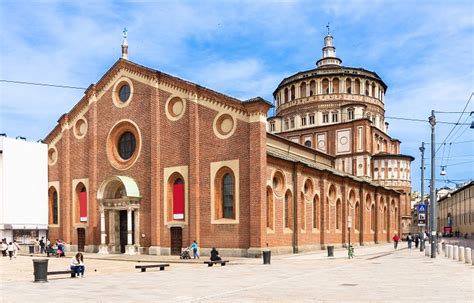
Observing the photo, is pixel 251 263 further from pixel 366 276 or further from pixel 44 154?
pixel 44 154

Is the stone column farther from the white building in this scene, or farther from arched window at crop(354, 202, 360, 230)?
arched window at crop(354, 202, 360, 230)

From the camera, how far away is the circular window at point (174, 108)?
3752 cm

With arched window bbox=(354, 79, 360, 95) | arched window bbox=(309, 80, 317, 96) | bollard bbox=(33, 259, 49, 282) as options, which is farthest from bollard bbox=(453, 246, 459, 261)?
arched window bbox=(309, 80, 317, 96)

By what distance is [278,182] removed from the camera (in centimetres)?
3709

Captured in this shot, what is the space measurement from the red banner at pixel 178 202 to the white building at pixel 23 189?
15.8 meters

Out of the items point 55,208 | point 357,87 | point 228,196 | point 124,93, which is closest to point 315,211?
point 228,196

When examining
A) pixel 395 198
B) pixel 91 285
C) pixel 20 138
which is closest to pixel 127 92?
pixel 20 138

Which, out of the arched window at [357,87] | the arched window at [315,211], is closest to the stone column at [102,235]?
the arched window at [315,211]

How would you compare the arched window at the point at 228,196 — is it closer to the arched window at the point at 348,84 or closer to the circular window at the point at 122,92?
the circular window at the point at 122,92

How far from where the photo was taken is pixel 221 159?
35.0 meters

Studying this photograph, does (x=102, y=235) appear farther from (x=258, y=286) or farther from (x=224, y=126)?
(x=258, y=286)

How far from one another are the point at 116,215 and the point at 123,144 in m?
5.88

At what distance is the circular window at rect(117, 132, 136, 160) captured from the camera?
40.9m

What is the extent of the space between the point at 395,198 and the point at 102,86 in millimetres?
44598
